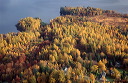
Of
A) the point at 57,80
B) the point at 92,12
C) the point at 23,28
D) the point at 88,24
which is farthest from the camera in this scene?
the point at 92,12

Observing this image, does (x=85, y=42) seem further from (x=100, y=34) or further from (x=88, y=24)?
(x=88, y=24)

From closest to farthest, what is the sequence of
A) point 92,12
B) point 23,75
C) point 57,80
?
point 57,80, point 23,75, point 92,12

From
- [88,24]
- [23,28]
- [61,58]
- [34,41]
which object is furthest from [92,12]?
[61,58]

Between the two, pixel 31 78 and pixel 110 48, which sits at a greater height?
pixel 110 48

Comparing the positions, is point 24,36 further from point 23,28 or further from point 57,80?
point 57,80

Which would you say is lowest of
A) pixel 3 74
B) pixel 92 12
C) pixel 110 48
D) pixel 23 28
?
pixel 3 74

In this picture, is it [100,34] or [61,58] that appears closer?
[61,58]
